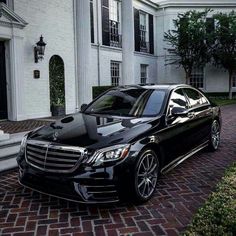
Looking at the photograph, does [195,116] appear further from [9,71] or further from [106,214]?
[9,71]

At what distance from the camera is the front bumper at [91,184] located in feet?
12.9

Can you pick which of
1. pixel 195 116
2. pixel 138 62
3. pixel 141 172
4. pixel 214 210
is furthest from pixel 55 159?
pixel 138 62

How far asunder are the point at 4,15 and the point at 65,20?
3.26 m

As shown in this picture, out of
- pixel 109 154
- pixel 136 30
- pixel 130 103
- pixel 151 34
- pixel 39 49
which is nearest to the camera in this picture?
pixel 109 154

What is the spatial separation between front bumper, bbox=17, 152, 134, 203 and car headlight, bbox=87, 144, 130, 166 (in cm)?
8

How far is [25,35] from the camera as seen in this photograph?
11922 mm

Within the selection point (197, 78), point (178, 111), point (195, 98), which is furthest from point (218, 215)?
point (197, 78)

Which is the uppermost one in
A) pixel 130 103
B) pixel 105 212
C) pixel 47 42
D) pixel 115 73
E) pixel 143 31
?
pixel 143 31

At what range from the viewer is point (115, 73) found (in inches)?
805

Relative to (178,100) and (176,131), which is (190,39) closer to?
(178,100)

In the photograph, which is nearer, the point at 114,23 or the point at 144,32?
the point at 114,23

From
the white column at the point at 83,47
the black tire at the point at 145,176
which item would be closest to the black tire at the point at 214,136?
the black tire at the point at 145,176

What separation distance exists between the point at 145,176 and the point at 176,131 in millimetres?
1252

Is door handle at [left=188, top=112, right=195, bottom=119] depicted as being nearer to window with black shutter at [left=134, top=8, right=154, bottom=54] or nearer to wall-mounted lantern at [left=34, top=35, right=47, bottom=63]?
wall-mounted lantern at [left=34, top=35, right=47, bottom=63]
